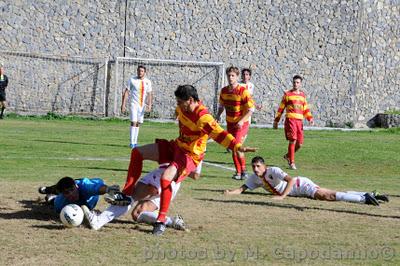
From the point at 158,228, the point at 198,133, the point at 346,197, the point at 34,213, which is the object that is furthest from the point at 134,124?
the point at 158,228

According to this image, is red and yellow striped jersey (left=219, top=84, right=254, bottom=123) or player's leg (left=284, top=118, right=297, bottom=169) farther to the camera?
player's leg (left=284, top=118, right=297, bottom=169)

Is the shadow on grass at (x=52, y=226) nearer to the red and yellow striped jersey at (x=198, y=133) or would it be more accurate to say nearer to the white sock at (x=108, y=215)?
the white sock at (x=108, y=215)

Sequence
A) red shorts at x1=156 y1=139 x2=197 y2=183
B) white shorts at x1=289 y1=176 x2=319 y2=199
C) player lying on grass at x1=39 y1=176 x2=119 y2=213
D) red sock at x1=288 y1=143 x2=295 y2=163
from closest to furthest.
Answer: red shorts at x1=156 y1=139 x2=197 y2=183, player lying on grass at x1=39 y1=176 x2=119 y2=213, white shorts at x1=289 y1=176 x2=319 y2=199, red sock at x1=288 y1=143 x2=295 y2=163

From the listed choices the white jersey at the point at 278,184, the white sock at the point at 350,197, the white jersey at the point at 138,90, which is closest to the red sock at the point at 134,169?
the white jersey at the point at 278,184

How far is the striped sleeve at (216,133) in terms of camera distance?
9.91m

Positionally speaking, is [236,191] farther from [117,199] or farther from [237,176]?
[117,199]

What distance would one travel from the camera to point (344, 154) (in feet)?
69.3

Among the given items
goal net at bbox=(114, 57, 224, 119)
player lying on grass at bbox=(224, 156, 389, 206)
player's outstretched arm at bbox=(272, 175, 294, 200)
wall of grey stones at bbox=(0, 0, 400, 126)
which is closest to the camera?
player lying on grass at bbox=(224, 156, 389, 206)

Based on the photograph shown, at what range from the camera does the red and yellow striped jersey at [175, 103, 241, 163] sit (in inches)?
Answer: 391

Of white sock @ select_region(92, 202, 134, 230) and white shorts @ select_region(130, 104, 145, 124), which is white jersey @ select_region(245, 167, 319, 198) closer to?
white sock @ select_region(92, 202, 134, 230)

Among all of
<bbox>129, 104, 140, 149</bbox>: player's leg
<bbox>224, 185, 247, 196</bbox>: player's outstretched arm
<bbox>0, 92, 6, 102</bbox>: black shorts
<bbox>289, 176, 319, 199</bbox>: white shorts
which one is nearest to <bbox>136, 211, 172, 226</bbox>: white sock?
<bbox>224, 185, 247, 196</bbox>: player's outstretched arm

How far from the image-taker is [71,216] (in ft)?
32.1

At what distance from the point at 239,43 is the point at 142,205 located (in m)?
24.6

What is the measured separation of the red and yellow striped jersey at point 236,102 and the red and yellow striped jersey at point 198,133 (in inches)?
210
